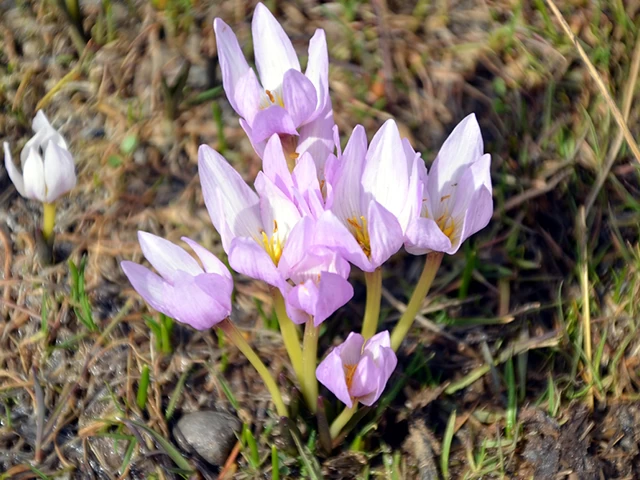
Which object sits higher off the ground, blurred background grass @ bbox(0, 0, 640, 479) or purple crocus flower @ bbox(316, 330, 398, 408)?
purple crocus flower @ bbox(316, 330, 398, 408)

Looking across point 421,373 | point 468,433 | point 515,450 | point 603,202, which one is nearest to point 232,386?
point 421,373

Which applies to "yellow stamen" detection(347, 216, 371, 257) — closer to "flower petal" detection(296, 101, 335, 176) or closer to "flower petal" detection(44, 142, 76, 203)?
"flower petal" detection(296, 101, 335, 176)

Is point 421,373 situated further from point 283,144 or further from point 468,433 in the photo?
point 283,144

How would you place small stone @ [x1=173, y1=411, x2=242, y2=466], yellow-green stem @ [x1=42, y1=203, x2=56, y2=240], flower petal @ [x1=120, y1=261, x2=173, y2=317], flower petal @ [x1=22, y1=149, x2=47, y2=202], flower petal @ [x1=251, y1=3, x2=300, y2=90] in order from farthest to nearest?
1. yellow-green stem @ [x1=42, y1=203, x2=56, y2=240]
2. flower petal @ [x1=22, y1=149, x2=47, y2=202]
3. small stone @ [x1=173, y1=411, x2=242, y2=466]
4. flower petal @ [x1=251, y1=3, x2=300, y2=90]
5. flower petal @ [x1=120, y1=261, x2=173, y2=317]

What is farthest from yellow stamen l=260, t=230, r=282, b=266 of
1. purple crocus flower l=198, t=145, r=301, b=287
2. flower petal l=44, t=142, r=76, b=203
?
flower petal l=44, t=142, r=76, b=203

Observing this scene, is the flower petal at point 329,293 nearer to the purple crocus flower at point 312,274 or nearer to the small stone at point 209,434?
the purple crocus flower at point 312,274

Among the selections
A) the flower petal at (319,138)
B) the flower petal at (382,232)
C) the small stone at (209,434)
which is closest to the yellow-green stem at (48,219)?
the small stone at (209,434)

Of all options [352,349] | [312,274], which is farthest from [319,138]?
[352,349]
